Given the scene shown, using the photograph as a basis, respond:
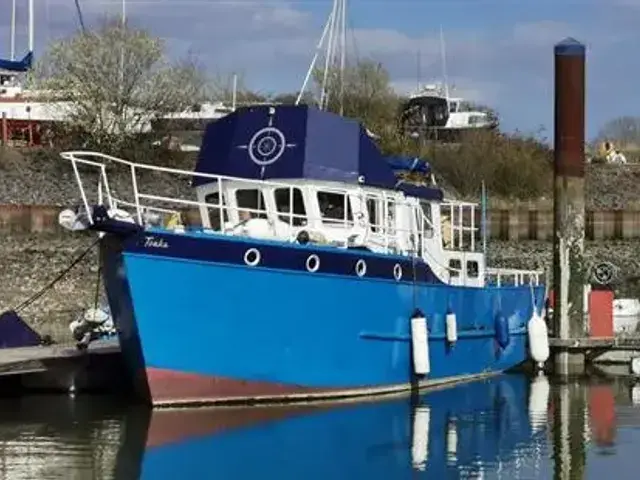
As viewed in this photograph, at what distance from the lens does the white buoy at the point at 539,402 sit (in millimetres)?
19734

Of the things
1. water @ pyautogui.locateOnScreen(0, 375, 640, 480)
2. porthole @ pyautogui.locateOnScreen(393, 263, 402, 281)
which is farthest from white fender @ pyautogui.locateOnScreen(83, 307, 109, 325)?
porthole @ pyautogui.locateOnScreen(393, 263, 402, 281)

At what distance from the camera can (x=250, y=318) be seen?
1944 centimetres

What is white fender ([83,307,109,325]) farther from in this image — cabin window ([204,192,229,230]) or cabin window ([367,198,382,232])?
cabin window ([367,198,382,232])

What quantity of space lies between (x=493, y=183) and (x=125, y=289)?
37164 millimetres

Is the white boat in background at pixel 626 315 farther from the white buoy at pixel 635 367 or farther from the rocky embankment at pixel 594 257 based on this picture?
the rocky embankment at pixel 594 257

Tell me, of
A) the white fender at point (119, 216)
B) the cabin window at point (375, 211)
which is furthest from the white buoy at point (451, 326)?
the white fender at point (119, 216)

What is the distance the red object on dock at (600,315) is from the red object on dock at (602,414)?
8.87 ft

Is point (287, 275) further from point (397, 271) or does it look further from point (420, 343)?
point (420, 343)

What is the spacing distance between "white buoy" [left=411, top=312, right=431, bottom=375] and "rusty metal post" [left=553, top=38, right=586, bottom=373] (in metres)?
4.44

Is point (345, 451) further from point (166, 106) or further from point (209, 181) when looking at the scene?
point (166, 106)

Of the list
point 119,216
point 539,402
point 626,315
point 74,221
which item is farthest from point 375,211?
point 626,315

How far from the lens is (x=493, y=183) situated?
54.9 metres

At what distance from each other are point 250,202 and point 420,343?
343 centimetres

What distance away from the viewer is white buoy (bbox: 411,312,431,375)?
2150 centimetres
